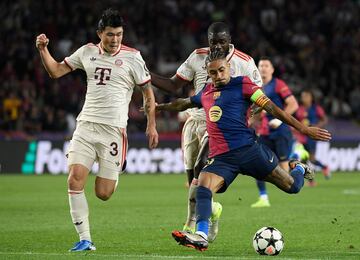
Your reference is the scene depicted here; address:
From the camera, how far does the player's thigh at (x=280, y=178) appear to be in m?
9.73

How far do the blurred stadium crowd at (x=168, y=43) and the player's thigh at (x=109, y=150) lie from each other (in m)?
15.9

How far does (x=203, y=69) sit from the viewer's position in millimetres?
10914

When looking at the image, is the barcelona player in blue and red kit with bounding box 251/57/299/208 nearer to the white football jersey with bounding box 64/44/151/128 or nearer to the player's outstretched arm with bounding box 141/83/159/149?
the player's outstretched arm with bounding box 141/83/159/149

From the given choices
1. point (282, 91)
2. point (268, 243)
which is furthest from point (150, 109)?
point (282, 91)

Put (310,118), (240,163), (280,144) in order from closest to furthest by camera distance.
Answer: (240,163) → (280,144) → (310,118)

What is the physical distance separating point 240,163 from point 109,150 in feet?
4.76

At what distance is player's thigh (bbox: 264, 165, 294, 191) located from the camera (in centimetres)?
973

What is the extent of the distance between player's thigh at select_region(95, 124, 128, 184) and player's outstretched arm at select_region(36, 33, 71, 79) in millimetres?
752

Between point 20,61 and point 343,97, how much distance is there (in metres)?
10.4

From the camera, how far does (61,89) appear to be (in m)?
26.9

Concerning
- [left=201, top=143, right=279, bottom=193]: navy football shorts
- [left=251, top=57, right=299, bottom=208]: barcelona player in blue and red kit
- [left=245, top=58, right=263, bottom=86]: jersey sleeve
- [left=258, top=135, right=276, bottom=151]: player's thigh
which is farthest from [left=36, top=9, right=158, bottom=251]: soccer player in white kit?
[left=258, top=135, right=276, bottom=151]: player's thigh

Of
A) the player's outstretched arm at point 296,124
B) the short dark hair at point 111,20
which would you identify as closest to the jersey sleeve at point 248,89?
the player's outstretched arm at point 296,124

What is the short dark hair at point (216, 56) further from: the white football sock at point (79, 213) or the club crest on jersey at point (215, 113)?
the white football sock at point (79, 213)

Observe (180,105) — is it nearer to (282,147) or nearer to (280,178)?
(280,178)
